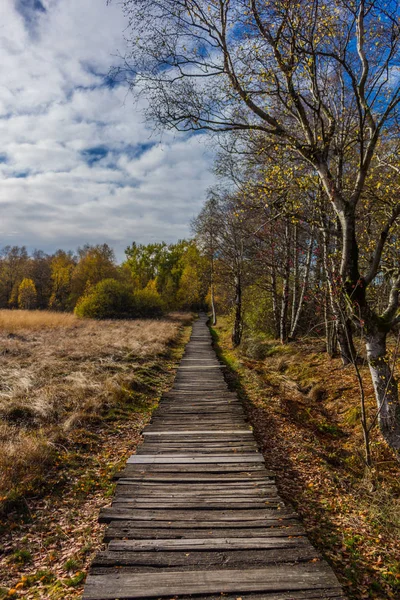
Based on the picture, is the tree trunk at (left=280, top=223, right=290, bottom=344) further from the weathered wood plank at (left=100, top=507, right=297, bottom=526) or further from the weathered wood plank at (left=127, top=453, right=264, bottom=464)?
the weathered wood plank at (left=100, top=507, right=297, bottom=526)

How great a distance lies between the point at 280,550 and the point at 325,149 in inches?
220

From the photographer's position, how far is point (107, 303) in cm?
3147

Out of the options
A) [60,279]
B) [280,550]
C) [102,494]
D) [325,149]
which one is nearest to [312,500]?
[280,550]

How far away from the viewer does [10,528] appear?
4070 millimetres

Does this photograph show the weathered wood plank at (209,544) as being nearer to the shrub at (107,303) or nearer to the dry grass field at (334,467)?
the dry grass field at (334,467)

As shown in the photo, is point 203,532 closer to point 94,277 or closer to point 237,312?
point 237,312

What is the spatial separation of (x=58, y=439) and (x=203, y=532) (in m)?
3.78

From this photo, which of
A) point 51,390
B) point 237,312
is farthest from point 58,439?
point 237,312

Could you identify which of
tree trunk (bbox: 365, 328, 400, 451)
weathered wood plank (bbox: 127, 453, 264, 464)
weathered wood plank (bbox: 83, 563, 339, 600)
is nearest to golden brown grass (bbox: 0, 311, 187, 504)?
weathered wood plank (bbox: 127, 453, 264, 464)

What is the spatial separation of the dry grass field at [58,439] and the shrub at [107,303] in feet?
54.6

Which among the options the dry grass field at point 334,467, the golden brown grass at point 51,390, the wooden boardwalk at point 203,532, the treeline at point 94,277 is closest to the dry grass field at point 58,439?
the golden brown grass at point 51,390

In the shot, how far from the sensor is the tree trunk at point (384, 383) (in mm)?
5719

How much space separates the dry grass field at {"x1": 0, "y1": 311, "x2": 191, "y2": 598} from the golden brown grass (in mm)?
17

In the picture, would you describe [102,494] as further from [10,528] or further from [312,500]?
[312,500]
